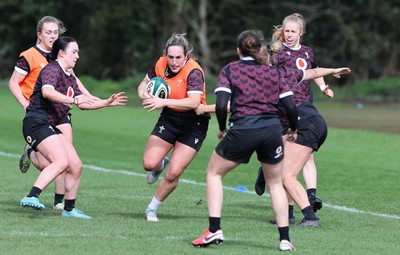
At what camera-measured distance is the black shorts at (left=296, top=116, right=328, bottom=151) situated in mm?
10117

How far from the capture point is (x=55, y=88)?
10.1 meters

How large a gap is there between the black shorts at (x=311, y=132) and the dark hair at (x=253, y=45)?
1.91 metres

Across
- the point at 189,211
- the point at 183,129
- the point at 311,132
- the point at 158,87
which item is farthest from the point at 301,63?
the point at 189,211

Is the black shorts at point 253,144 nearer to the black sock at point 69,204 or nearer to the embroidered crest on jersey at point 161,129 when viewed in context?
the embroidered crest on jersey at point 161,129

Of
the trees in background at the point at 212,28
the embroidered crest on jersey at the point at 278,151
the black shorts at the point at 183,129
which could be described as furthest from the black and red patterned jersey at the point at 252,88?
the trees in background at the point at 212,28

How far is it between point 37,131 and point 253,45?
2945mm

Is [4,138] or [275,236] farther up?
[275,236]

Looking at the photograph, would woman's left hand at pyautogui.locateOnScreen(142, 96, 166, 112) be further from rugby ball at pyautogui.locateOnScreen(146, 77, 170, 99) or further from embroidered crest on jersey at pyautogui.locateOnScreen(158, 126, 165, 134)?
embroidered crest on jersey at pyautogui.locateOnScreen(158, 126, 165, 134)

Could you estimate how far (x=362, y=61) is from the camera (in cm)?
5309

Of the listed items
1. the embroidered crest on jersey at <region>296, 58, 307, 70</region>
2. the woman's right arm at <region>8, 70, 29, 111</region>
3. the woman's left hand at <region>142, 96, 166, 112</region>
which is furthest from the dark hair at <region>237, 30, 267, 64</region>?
the woman's right arm at <region>8, 70, 29, 111</region>

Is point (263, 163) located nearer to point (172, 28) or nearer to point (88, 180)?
point (88, 180)

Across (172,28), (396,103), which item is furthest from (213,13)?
(396,103)

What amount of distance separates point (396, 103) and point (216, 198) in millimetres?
31597

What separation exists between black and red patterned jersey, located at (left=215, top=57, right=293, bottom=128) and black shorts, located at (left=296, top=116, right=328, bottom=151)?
1.76m
